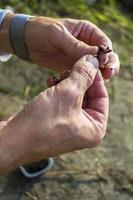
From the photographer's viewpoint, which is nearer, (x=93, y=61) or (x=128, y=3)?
(x=93, y=61)

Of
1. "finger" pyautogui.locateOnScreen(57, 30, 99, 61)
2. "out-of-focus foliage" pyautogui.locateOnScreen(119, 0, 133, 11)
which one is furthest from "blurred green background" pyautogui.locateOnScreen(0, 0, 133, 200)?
"finger" pyautogui.locateOnScreen(57, 30, 99, 61)

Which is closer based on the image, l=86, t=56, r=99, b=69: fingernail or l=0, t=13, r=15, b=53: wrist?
l=86, t=56, r=99, b=69: fingernail

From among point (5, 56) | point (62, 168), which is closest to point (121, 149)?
point (62, 168)

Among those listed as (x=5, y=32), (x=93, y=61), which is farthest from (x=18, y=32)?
(x=93, y=61)

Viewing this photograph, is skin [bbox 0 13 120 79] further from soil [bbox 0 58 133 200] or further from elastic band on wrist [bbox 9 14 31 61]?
soil [bbox 0 58 133 200]

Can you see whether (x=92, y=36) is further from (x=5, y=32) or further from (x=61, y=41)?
(x=5, y=32)

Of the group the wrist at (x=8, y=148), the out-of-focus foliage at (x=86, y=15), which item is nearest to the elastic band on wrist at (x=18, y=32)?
the wrist at (x=8, y=148)

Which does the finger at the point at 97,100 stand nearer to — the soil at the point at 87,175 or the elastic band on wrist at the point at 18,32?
the elastic band on wrist at the point at 18,32
